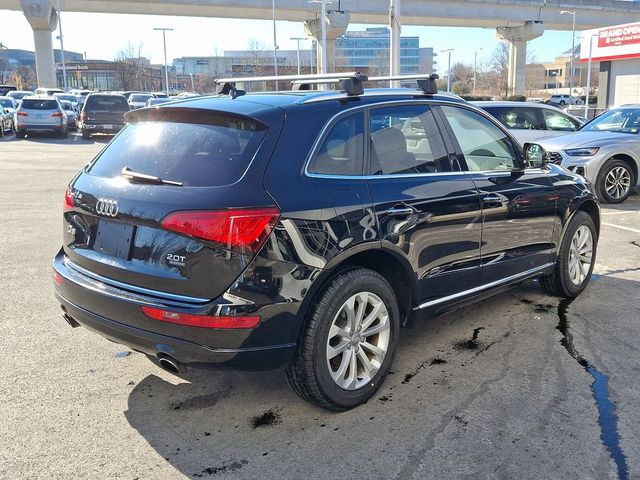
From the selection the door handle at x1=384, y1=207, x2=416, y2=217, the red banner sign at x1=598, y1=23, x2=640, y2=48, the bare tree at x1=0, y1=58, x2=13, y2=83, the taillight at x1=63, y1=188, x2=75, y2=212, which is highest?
the bare tree at x1=0, y1=58, x2=13, y2=83

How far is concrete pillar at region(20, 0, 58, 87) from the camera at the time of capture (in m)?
48.3

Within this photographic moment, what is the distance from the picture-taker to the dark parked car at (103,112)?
2427 cm

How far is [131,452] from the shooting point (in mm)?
3258

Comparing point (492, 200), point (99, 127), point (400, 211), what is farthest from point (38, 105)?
point (400, 211)

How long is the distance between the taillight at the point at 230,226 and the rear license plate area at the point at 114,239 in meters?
0.38

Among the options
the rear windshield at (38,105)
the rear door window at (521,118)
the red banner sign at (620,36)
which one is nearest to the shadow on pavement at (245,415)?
the rear door window at (521,118)

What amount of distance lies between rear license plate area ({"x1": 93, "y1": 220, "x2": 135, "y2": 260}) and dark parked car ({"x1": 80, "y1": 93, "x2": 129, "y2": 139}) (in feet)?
72.5

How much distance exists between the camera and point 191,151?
3.50 m

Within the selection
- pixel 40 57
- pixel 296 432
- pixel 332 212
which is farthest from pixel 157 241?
pixel 40 57

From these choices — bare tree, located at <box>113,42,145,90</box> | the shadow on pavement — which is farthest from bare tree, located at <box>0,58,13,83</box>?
the shadow on pavement

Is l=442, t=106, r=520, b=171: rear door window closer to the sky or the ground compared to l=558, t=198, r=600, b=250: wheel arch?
closer to the sky

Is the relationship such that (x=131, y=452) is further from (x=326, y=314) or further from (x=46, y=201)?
(x=46, y=201)

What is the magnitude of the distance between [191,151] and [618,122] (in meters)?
10.5

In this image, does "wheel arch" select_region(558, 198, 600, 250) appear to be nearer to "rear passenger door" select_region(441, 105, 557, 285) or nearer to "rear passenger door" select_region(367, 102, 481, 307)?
"rear passenger door" select_region(441, 105, 557, 285)
